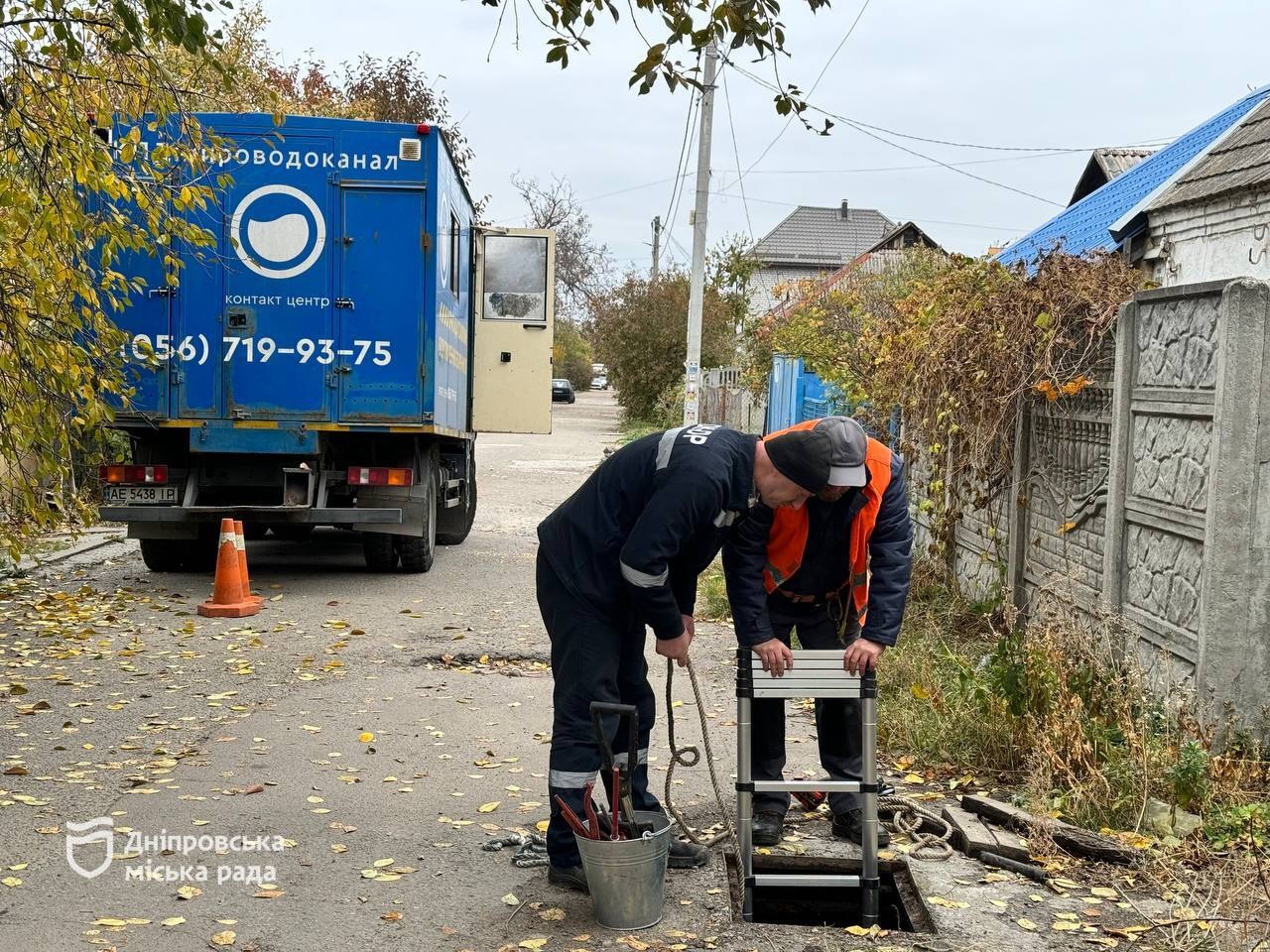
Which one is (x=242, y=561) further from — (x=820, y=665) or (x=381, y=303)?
(x=820, y=665)

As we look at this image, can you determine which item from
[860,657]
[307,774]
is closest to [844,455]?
[860,657]

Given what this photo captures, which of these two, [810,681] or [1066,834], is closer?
[810,681]

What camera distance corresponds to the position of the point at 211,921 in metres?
4.07

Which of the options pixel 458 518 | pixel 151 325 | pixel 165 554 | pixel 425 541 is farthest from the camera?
pixel 458 518

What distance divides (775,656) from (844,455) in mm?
739

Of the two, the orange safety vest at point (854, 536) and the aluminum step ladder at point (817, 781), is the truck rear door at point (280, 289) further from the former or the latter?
the aluminum step ladder at point (817, 781)

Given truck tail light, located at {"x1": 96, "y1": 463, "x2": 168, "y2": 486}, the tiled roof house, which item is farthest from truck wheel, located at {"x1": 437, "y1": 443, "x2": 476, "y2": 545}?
the tiled roof house

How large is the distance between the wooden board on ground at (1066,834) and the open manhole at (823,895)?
22.2 inches

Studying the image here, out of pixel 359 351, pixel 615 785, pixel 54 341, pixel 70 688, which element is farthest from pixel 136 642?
pixel 615 785

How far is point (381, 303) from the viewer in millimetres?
10344

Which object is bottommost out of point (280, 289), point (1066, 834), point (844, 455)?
point (1066, 834)

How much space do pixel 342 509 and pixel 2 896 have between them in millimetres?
6218

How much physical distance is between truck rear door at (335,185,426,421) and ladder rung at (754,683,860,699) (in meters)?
6.46

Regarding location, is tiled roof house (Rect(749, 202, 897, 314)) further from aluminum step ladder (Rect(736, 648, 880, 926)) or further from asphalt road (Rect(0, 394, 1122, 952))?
aluminum step ladder (Rect(736, 648, 880, 926))
